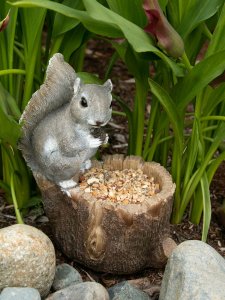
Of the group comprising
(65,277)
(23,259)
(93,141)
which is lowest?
(65,277)

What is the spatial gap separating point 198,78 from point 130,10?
0.27 meters

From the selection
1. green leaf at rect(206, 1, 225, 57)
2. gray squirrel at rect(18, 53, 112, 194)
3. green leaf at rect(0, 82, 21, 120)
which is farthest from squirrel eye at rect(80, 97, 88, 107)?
green leaf at rect(206, 1, 225, 57)

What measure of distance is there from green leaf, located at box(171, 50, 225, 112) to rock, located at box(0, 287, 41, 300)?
25.1 inches

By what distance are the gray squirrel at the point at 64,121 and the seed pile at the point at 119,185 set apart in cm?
7

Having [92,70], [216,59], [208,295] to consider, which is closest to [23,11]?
[216,59]

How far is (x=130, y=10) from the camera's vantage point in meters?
1.89

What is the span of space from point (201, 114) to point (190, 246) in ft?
1.58

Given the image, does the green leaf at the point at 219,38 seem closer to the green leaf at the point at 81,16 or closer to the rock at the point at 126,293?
the green leaf at the point at 81,16

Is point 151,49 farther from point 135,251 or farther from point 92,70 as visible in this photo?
point 92,70

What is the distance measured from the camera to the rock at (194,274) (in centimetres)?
167

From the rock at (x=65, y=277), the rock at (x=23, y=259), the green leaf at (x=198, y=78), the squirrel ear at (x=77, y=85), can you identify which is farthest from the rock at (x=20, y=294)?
the green leaf at (x=198, y=78)

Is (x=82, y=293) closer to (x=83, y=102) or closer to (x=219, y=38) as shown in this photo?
(x=83, y=102)

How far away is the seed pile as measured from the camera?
1892 millimetres

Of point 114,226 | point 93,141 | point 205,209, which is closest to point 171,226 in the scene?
point 205,209
